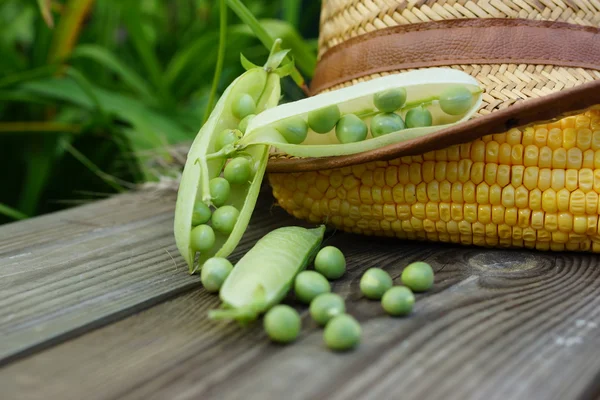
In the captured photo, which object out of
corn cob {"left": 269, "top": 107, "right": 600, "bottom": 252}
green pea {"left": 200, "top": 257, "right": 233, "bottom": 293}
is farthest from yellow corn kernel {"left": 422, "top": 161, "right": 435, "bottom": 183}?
green pea {"left": 200, "top": 257, "right": 233, "bottom": 293}

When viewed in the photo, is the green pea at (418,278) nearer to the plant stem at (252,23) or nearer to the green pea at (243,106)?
the green pea at (243,106)

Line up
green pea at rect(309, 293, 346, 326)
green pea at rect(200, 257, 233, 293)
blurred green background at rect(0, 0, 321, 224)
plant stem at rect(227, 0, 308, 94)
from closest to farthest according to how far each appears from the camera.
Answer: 1. green pea at rect(309, 293, 346, 326)
2. green pea at rect(200, 257, 233, 293)
3. plant stem at rect(227, 0, 308, 94)
4. blurred green background at rect(0, 0, 321, 224)

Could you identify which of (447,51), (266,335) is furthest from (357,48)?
(266,335)

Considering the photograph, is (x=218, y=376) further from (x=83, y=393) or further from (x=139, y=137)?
(x=139, y=137)

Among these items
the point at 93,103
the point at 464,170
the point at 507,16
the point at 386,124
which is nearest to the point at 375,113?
the point at 386,124

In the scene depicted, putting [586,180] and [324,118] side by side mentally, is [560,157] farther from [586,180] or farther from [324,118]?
[324,118]

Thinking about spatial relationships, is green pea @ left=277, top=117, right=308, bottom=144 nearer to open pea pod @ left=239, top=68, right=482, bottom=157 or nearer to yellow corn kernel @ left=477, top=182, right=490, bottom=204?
open pea pod @ left=239, top=68, right=482, bottom=157
